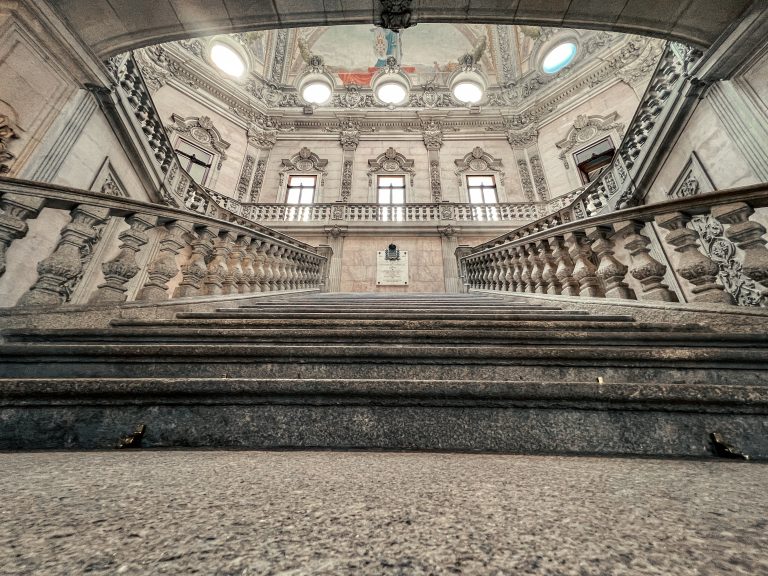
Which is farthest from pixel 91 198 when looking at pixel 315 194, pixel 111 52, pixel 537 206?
pixel 537 206

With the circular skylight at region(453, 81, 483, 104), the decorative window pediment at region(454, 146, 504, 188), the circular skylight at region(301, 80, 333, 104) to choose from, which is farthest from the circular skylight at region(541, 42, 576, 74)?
the circular skylight at region(301, 80, 333, 104)

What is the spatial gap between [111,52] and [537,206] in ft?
34.9

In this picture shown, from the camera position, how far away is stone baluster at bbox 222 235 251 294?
3596 millimetres

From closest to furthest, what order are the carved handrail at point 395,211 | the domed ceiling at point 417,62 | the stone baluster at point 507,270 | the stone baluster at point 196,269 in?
the stone baluster at point 196,269
the stone baluster at point 507,270
the carved handrail at point 395,211
the domed ceiling at point 417,62

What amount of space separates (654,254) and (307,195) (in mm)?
10001

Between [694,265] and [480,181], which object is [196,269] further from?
[480,181]

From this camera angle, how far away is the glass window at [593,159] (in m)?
10.1

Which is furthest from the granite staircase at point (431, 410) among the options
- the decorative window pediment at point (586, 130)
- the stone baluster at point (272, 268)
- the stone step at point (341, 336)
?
the decorative window pediment at point (586, 130)

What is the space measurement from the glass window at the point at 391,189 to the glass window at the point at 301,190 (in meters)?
2.45


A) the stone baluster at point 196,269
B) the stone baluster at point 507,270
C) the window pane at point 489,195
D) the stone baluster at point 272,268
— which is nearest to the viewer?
the stone baluster at point 196,269

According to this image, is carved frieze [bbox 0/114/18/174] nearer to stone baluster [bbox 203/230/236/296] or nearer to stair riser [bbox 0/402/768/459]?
stone baluster [bbox 203/230/236/296]

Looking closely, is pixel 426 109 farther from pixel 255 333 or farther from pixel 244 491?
pixel 244 491

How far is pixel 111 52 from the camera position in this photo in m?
3.88

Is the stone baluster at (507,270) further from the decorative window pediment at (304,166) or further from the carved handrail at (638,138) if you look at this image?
the decorative window pediment at (304,166)
